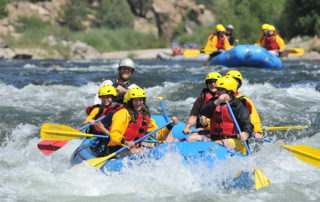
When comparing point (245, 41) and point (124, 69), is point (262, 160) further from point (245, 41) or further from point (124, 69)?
point (245, 41)

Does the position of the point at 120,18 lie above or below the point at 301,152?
above

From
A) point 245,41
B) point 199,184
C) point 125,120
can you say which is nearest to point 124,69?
point 125,120

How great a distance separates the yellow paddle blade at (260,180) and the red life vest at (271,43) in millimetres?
10978

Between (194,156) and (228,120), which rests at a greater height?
(228,120)

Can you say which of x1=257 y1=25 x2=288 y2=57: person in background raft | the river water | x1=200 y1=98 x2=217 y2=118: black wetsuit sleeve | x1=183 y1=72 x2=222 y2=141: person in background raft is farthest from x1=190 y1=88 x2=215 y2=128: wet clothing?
x1=257 y1=25 x2=288 y2=57: person in background raft

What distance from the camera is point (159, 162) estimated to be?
531cm

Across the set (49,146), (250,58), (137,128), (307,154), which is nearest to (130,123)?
(137,128)

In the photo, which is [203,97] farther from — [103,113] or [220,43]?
[220,43]

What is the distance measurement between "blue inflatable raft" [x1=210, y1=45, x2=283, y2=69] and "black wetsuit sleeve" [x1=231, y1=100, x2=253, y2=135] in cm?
958

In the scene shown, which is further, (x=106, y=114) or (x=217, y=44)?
(x=217, y=44)

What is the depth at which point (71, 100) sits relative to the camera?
10.6 m

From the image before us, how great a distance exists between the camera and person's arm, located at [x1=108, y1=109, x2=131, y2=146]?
17.9ft

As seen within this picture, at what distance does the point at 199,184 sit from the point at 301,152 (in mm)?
1172

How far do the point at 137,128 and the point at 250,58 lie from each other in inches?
386
